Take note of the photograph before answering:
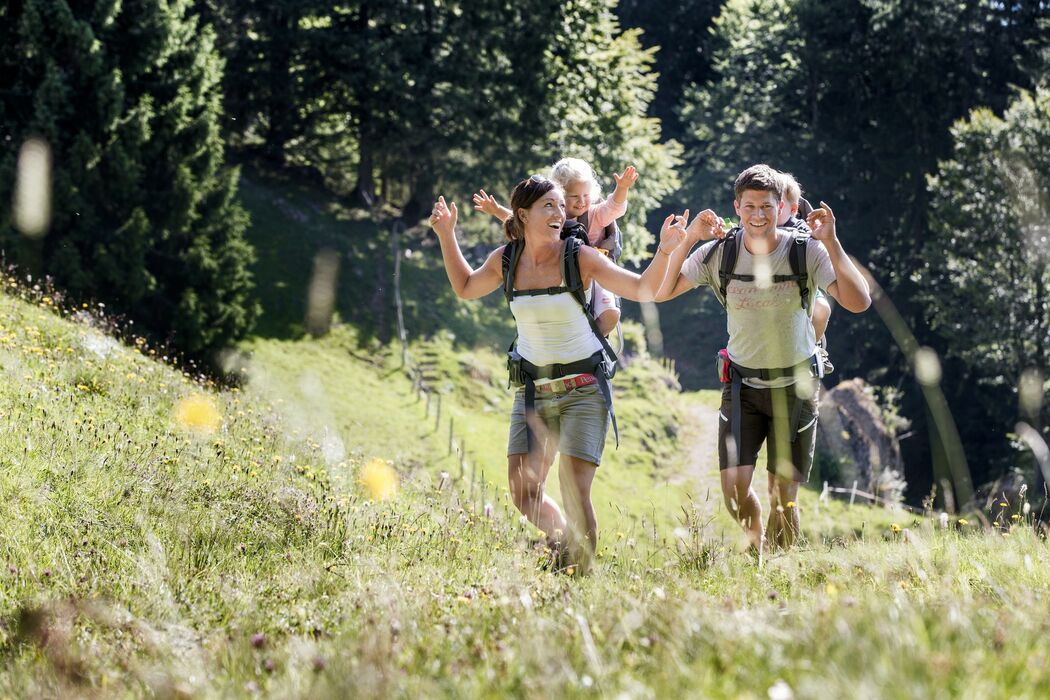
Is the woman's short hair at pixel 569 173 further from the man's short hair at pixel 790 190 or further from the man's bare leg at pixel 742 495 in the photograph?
the man's bare leg at pixel 742 495

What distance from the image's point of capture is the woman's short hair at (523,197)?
19.4 ft

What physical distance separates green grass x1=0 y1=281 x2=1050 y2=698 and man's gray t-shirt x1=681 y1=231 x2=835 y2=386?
124cm

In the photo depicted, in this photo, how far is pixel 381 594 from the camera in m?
4.26

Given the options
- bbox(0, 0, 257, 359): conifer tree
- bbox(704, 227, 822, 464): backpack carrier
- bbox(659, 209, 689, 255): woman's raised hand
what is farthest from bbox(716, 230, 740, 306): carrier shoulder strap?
bbox(0, 0, 257, 359): conifer tree

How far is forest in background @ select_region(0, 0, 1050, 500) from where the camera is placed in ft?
59.4

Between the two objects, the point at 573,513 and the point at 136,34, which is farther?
the point at 136,34

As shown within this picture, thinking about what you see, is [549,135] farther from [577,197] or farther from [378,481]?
[577,197]

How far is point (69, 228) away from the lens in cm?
1798

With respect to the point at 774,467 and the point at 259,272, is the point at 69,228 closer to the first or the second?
the point at 259,272

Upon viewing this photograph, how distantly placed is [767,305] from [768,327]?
0.50 ft

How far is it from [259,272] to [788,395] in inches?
802

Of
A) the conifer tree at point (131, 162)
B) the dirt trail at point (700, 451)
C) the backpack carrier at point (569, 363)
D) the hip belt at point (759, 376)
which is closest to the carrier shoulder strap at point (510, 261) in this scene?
the backpack carrier at point (569, 363)

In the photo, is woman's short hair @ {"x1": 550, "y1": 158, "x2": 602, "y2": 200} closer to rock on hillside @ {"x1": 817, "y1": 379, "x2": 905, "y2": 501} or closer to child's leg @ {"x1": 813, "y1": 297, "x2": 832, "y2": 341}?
child's leg @ {"x1": 813, "y1": 297, "x2": 832, "y2": 341}

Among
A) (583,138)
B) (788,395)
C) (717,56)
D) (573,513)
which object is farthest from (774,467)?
(717,56)
